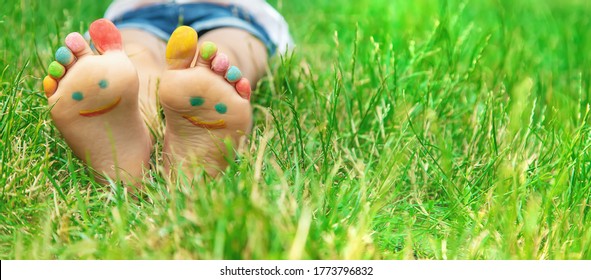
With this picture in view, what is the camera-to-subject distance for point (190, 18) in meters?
1.82

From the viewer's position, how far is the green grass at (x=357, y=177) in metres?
1.08

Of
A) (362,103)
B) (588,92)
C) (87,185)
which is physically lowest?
(87,185)

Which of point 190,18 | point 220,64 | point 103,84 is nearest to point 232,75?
point 220,64

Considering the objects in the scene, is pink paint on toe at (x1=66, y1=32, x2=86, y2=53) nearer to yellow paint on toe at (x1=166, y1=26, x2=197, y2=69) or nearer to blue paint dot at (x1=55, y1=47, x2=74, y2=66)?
blue paint dot at (x1=55, y1=47, x2=74, y2=66)

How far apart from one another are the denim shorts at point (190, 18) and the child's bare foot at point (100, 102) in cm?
49

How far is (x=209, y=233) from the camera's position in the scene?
1.03 metres

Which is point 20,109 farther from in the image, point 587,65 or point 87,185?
point 587,65

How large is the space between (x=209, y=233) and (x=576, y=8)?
7.12 feet

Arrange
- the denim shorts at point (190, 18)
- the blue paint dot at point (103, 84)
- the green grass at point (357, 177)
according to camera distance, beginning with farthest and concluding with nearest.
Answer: the denim shorts at point (190, 18)
the blue paint dot at point (103, 84)
the green grass at point (357, 177)

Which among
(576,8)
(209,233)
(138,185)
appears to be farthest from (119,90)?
(576,8)

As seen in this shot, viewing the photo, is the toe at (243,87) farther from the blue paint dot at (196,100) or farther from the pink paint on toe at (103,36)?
the pink paint on toe at (103,36)

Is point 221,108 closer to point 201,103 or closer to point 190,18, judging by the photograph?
point 201,103

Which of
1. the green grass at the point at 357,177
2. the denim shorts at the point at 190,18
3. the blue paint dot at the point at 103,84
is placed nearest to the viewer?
the green grass at the point at 357,177

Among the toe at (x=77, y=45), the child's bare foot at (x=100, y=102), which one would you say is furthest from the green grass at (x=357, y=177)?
the toe at (x=77, y=45)
